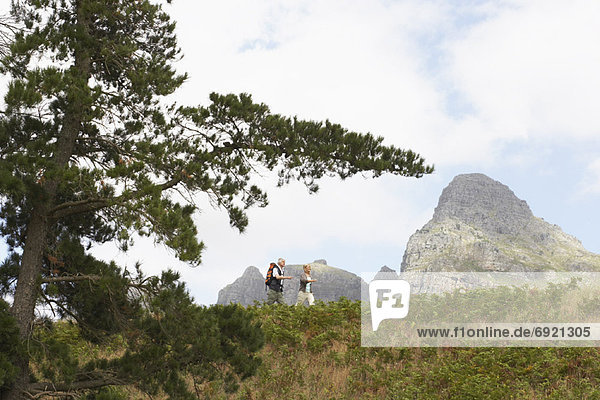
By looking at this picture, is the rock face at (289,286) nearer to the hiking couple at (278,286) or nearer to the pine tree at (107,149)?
the hiking couple at (278,286)

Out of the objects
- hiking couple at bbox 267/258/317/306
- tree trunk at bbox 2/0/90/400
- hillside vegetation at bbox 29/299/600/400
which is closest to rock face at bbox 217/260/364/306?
hiking couple at bbox 267/258/317/306

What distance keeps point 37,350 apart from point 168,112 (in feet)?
16.0

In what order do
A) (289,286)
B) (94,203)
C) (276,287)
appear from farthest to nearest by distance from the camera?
(289,286) < (276,287) < (94,203)

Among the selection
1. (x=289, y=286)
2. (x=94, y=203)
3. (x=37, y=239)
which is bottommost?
(x=37, y=239)

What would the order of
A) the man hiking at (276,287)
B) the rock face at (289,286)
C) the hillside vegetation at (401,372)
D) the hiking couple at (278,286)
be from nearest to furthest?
1. the hillside vegetation at (401,372)
2. the hiking couple at (278,286)
3. the man hiking at (276,287)
4. the rock face at (289,286)

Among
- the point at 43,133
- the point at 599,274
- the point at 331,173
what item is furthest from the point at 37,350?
the point at 599,274

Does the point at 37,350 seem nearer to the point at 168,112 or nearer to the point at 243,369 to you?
the point at 243,369

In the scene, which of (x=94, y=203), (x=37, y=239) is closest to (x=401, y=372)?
(x=94, y=203)

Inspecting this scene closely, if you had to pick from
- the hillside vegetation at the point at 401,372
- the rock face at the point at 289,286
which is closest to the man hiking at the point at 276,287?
the hillside vegetation at the point at 401,372

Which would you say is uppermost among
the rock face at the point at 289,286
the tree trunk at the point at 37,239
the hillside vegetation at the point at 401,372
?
the rock face at the point at 289,286

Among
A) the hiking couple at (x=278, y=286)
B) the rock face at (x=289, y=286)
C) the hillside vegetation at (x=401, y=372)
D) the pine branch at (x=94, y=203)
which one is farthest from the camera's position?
the rock face at (x=289, y=286)

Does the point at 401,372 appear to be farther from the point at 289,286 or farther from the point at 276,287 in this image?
the point at 289,286

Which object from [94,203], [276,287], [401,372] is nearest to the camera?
[94,203]

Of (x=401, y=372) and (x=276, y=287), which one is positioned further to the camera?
(x=276, y=287)
